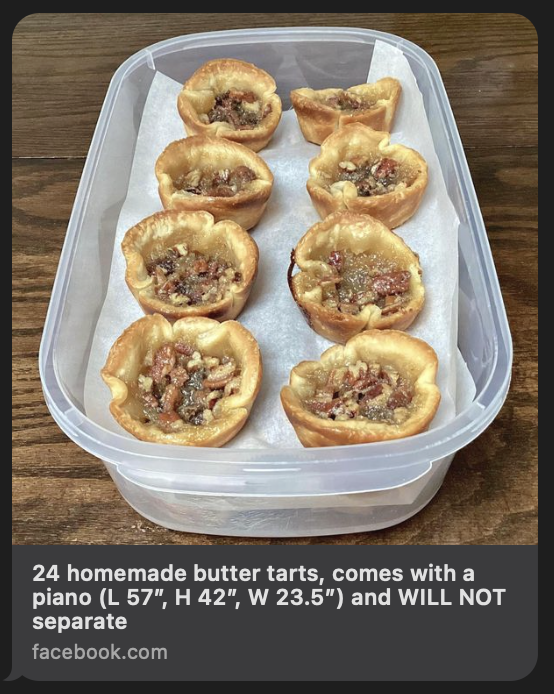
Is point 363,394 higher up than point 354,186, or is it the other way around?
point 354,186

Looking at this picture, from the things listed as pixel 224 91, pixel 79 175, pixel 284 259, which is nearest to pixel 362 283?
pixel 284 259

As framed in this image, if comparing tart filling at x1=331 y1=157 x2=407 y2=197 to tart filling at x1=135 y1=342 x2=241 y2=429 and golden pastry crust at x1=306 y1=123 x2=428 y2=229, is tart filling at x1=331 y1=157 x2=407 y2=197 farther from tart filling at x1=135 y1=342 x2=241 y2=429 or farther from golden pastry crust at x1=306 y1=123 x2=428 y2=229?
tart filling at x1=135 y1=342 x2=241 y2=429

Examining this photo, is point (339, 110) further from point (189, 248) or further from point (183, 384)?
point (183, 384)

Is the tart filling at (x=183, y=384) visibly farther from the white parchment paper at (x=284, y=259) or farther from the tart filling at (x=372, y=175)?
the tart filling at (x=372, y=175)

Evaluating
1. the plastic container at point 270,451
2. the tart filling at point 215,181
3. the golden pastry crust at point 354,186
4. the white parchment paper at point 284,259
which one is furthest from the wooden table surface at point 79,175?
the tart filling at point 215,181


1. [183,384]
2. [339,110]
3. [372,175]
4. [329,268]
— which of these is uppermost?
[339,110]

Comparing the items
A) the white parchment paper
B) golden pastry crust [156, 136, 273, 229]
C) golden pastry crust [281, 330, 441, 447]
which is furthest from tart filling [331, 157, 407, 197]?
golden pastry crust [281, 330, 441, 447]
